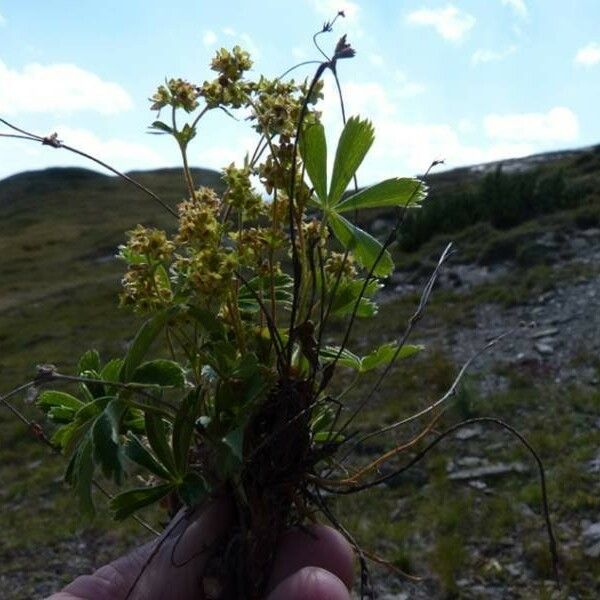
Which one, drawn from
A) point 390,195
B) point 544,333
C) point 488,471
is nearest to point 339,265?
point 390,195

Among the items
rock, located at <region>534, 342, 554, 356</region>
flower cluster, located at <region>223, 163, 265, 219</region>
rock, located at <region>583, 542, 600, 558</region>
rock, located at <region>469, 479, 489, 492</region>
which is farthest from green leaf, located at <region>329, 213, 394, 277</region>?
rock, located at <region>534, 342, 554, 356</region>

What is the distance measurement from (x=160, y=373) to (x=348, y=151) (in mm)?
562

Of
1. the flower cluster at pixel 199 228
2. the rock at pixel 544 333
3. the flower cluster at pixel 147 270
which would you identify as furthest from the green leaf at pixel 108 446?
the rock at pixel 544 333

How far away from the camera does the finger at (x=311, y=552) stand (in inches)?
71.2

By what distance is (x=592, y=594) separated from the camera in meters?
5.75

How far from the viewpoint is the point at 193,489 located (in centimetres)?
171

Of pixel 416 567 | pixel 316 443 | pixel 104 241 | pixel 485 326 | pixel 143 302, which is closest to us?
pixel 143 302

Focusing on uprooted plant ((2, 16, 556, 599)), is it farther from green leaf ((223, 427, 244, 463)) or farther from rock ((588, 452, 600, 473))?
rock ((588, 452, 600, 473))

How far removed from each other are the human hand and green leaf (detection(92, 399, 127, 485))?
0.87ft

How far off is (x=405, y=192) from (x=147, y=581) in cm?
103

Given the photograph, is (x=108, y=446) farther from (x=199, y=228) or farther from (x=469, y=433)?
(x=469, y=433)

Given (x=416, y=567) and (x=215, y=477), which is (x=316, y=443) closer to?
(x=215, y=477)

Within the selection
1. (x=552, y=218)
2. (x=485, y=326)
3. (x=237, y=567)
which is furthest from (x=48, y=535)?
(x=552, y=218)

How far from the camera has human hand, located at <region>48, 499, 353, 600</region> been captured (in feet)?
5.72
